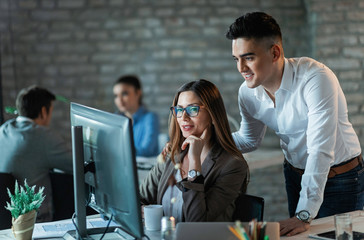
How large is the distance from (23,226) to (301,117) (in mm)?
1217

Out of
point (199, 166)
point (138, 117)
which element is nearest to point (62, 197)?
point (138, 117)

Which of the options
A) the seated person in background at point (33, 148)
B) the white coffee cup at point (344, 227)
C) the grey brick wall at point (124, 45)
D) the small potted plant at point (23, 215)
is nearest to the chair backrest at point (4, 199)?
the seated person in background at point (33, 148)

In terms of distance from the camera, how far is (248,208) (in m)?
2.02

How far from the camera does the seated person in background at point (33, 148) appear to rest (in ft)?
10.7

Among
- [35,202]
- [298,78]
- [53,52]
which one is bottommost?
[35,202]

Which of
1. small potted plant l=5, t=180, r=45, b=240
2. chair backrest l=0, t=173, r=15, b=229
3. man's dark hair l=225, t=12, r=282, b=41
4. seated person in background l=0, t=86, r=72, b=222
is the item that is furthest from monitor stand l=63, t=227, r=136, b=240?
seated person in background l=0, t=86, r=72, b=222

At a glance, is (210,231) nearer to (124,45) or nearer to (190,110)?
(190,110)

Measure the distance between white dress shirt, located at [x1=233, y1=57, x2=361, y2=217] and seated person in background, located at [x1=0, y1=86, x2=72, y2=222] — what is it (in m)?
1.32

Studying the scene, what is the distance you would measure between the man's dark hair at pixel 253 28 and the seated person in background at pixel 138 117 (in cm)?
233

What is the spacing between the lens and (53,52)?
513 cm

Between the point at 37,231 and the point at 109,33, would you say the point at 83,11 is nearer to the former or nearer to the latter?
the point at 109,33

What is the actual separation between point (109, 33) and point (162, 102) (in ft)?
2.80

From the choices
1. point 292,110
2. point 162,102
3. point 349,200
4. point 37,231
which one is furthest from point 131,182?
point 162,102

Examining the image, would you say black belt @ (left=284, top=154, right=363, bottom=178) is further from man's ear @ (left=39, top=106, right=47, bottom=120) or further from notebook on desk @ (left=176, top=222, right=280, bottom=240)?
man's ear @ (left=39, top=106, right=47, bottom=120)
